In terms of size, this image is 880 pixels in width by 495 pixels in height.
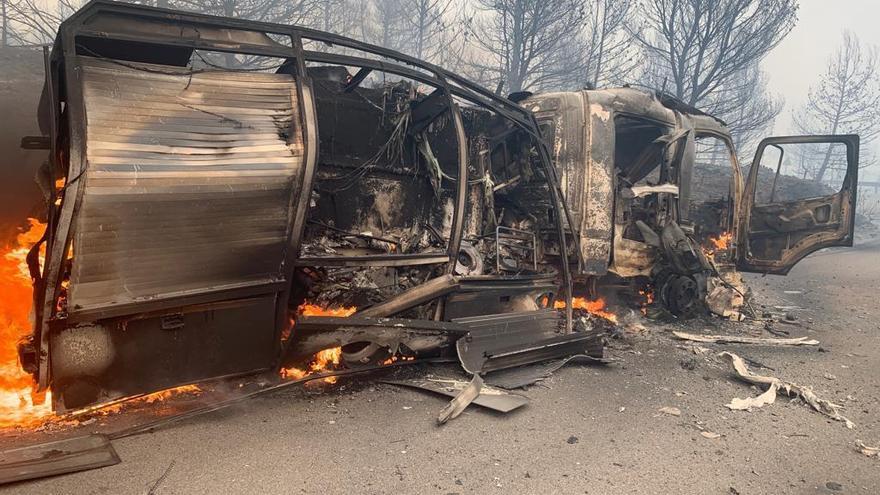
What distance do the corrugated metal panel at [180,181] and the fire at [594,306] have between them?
413 centimetres

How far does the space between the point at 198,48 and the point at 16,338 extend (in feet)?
7.44

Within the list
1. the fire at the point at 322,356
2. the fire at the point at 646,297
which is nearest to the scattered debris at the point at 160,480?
the fire at the point at 322,356

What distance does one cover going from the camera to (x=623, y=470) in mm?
3029

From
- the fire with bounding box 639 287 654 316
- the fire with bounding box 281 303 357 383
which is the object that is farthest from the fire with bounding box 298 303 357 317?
the fire with bounding box 639 287 654 316

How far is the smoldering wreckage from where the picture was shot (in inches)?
111

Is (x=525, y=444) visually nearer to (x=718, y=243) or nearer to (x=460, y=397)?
(x=460, y=397)

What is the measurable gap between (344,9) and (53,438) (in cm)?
1959

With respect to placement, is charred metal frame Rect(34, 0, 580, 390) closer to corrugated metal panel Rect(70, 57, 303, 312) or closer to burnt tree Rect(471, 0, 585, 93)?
corrugated metal panel Rect(70, 57, 303, 312)

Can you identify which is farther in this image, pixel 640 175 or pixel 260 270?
pixel 640 175

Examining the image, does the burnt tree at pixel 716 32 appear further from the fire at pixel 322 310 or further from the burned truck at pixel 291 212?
the fire at pixel 322 310

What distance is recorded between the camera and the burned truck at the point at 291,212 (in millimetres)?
2816

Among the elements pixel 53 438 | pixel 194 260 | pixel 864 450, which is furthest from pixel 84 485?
pixel 864 450

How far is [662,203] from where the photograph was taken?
6734mm

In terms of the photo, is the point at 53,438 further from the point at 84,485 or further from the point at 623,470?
the point at 623,470
